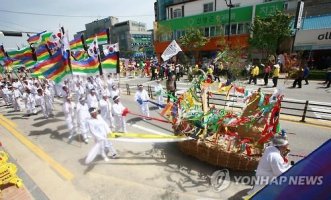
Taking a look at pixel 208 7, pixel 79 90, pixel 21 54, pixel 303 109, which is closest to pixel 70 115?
pixel 79 90

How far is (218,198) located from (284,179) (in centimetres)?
291

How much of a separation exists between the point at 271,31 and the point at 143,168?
20.8m

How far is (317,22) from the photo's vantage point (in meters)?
21.0

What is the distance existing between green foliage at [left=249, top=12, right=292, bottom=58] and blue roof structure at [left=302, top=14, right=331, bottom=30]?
1.52 m

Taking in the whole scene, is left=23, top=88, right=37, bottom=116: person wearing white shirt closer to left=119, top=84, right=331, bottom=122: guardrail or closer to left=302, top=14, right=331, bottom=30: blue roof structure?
left=119, top=84, right=331, bottom=122: guardrail

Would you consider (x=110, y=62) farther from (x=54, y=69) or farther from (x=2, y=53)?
(x=2, y=53)

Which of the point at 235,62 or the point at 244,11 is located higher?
the point at 244,11

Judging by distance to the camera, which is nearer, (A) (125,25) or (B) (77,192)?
(B) (77,192)

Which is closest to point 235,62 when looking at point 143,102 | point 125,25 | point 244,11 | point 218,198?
point 244,11

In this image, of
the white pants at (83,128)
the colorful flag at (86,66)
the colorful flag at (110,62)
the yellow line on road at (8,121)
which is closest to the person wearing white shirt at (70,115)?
the white pants at (83,128)

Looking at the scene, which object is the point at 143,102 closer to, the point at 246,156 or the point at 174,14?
the point at 246,156

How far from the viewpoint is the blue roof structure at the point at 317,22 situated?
20.2 metres

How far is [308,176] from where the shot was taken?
229cm

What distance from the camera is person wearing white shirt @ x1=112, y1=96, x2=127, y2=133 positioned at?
8836 mm
